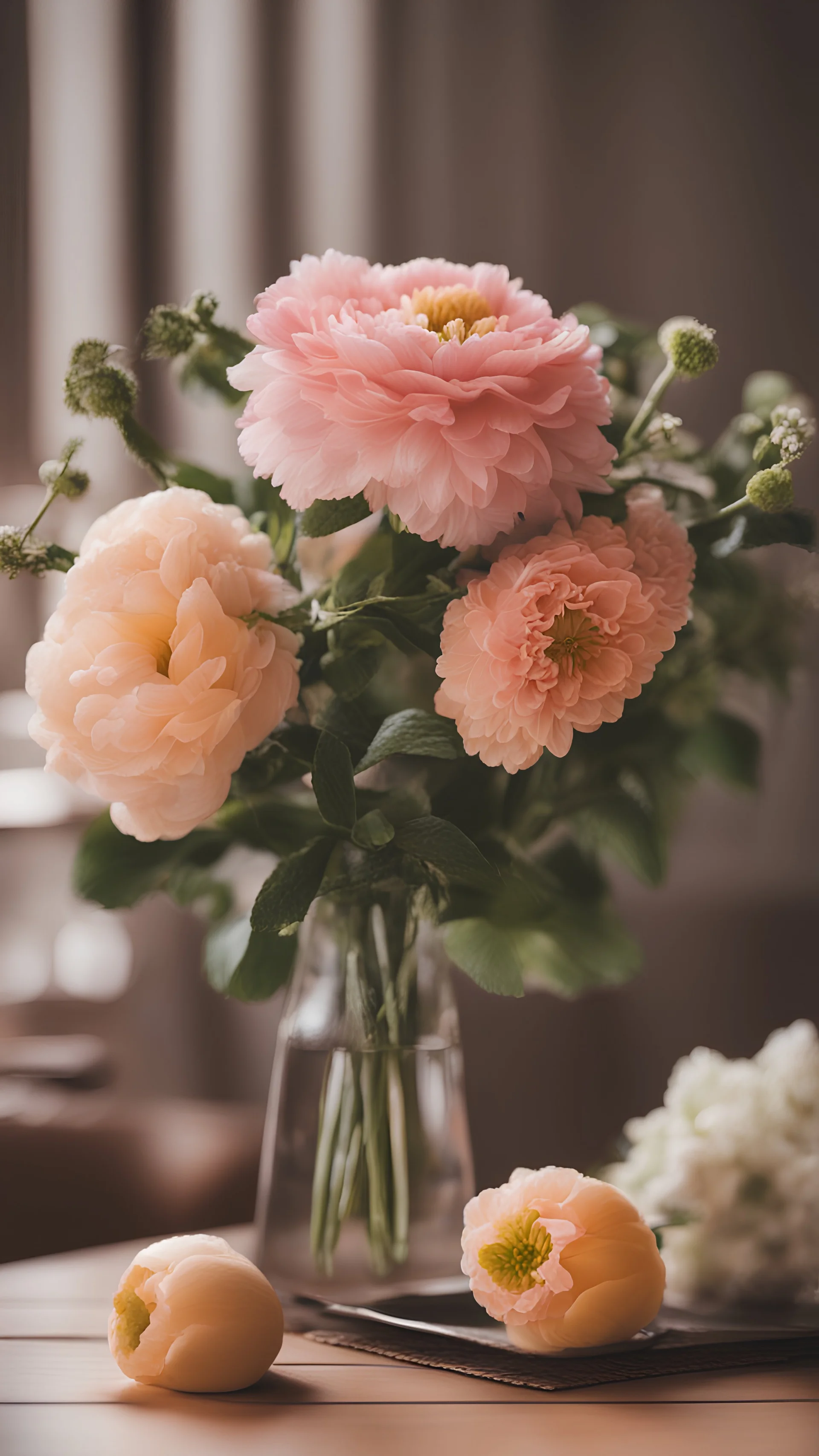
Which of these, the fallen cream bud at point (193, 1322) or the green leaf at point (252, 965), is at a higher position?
the green leaf at point (252, 965)

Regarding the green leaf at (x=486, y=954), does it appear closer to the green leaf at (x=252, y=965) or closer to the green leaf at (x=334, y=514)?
the green leaf at (x=252, y=965)

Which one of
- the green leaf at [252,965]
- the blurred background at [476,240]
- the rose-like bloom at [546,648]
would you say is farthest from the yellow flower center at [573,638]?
the blurred background at [476,240]

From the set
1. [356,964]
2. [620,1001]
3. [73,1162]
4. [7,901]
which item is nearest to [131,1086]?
[7,901]

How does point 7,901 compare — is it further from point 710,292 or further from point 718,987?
point 710,292

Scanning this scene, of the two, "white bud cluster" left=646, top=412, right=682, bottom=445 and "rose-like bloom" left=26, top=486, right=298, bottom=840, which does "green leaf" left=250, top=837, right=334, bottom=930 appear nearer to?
"rose-like bloom" left=26, top=486, right=298, bottom=840

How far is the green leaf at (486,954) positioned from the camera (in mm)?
559

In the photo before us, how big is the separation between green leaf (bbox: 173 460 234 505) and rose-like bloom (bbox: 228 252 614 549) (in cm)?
9

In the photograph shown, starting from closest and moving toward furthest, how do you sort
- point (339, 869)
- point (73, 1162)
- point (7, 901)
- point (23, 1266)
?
point (339, 869), point (23, 1266), point (73, 1162), point (7, 901)

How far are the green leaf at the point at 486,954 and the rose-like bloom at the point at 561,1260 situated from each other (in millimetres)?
80

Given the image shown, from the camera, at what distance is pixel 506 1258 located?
19.6 inches

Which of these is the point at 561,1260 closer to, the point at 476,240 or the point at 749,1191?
the point at 749,1191

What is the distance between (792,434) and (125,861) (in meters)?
0.35

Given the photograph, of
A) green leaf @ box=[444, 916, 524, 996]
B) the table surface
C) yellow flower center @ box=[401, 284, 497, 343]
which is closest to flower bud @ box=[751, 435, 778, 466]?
yellow flower center @ box=[401, 284, 497, 343]

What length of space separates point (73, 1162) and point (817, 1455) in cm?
68
